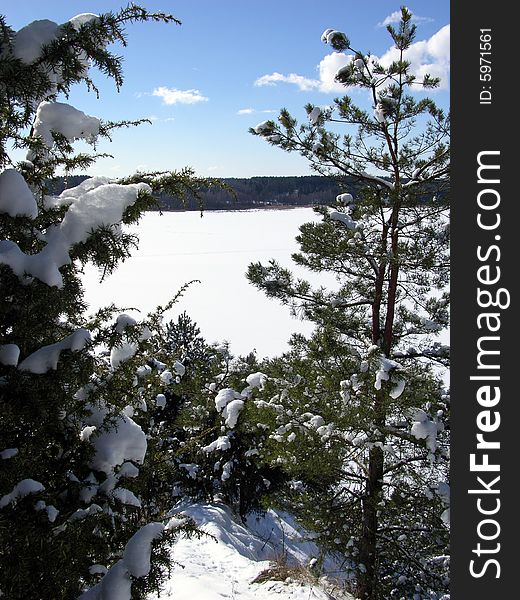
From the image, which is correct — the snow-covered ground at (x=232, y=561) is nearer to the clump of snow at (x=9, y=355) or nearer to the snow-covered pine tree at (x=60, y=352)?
the snow-covered pine tree at (x=60, y=352)

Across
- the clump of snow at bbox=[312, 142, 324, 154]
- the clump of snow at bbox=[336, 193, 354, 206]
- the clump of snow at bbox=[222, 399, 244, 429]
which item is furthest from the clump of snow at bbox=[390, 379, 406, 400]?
the clump of snow at bbox=[222, 399, 244, 429]

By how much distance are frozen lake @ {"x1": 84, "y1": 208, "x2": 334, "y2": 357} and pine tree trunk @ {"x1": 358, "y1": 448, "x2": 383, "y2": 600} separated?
117 inches

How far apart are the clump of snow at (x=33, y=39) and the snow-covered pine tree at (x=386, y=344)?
4124 mm

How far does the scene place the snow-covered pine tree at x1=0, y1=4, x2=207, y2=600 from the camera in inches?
91.1

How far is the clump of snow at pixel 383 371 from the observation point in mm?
5383

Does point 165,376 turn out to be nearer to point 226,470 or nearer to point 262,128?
point 262,128

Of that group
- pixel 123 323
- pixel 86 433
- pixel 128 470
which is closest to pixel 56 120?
pixel 123 323

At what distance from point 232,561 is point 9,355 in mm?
6572

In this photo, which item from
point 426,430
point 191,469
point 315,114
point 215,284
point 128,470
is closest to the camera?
point 128,470

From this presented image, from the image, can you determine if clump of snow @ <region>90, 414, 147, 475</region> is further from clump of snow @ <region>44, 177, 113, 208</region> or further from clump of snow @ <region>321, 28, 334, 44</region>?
clump of snow @ <region>321, 28, 334, 44</region>

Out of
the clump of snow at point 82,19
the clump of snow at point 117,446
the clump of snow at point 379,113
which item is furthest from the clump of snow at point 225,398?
the clump of snow at point 82,19

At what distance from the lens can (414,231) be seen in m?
6.66

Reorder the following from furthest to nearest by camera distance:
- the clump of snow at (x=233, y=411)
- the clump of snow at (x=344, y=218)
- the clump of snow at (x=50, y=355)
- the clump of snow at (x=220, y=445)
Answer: the clump of snow at (x=220, y=445) → the clump of snow at (x=233, y=411) → the clump of snow at (x=344, y=218) → the clump of snow at (x=50, y=355)

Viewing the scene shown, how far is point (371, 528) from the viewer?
259 inches
